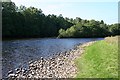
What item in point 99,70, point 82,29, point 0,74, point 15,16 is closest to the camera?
point 99,70

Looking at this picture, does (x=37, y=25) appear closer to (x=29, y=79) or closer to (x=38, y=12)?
(x=38, y=12)

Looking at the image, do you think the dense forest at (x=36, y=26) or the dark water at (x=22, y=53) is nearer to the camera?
the dark water at (x=22, y=53)

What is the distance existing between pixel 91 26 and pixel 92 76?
145269 millimetres

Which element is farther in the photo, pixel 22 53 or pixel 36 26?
pixel 36 26

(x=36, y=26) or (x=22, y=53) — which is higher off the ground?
(x=36, y=26)

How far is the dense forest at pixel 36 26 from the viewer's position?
111m

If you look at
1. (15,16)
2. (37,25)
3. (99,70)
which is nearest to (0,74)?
(99,70)

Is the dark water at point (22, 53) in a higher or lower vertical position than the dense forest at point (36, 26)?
lower

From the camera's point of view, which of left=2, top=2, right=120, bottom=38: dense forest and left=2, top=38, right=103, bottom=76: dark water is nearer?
left=2, top=38, right=103, bottom=76: dark water

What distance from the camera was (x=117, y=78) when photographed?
17.5m

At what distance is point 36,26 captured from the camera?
137000 millimetres

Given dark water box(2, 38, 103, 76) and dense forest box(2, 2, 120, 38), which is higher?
dense forest box(2, 2, 120, 38)

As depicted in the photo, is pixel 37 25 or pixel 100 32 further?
pixel 100 32

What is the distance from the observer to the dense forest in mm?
110812
